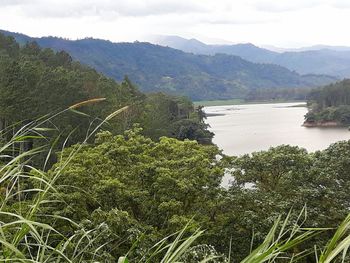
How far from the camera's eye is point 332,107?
3024 inches

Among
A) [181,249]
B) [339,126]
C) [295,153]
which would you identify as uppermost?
[181,249]

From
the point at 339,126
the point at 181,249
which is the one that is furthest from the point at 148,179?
the point at 339,126

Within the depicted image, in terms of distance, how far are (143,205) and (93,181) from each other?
1897 mm

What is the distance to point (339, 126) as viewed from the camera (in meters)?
68.8

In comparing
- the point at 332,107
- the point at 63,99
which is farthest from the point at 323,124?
the point at 63,99

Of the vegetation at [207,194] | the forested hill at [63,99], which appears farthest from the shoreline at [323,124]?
the vegetation at [207,194]

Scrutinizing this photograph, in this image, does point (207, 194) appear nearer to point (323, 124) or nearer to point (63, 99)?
point (63, 99)

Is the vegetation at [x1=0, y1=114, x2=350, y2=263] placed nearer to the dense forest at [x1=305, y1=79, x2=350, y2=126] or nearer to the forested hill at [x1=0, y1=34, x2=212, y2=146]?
the forested hill at [x1=0, y1=34, x2=212, y2=146]

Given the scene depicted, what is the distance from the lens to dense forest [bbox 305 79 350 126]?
7006 cm

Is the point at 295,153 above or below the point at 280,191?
above

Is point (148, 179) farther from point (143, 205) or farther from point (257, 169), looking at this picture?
point (257, 169)

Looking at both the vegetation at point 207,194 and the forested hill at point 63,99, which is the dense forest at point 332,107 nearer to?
the forested hill at point 63,99

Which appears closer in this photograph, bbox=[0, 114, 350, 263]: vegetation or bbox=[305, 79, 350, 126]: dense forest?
bbox=[0, 114, 350, 263]: vegetation

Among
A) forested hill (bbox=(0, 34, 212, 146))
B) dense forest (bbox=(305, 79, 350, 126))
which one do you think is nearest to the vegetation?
forested hill (bbox=(0, 34, 212, 146))
